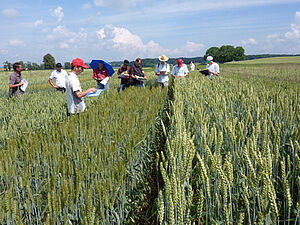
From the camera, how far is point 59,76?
7.95 metres

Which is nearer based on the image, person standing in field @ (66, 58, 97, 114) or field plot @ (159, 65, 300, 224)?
field plot @ (159, 65, 300, 224)

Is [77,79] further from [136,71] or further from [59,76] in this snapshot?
[59,76]

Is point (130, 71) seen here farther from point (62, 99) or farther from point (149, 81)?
point (149, 81)

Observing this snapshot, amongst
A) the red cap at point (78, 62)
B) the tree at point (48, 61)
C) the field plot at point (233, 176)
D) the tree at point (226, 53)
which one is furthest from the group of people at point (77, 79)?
the tree at point (226, 53)

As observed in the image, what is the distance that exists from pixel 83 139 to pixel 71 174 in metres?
1.01

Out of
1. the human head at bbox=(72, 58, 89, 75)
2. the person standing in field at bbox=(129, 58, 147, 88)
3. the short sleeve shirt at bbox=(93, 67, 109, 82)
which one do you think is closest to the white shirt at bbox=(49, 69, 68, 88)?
the short sleeve shirt at bbox=(93, 67, 109, 82)

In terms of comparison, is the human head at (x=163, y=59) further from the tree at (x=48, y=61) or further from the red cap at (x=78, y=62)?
the tree at (x=48, y=61)

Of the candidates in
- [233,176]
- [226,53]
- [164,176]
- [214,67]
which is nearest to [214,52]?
[226,53]

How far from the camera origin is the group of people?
3.90 meters

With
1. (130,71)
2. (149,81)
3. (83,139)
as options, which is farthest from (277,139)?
(149,81)

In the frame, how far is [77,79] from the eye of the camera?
3900 mm

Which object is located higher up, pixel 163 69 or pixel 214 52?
pixel 214 52

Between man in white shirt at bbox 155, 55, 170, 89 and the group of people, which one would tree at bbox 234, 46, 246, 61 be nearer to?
the group of people

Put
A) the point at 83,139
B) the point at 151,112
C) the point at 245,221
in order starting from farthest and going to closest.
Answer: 1. the point at 151,112
2. the point at 83,139
3. the point at 245,221
